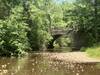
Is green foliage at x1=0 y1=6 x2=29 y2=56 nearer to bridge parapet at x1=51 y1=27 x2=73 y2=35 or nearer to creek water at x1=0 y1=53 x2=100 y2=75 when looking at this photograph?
creek water at x1=0 y1=53 x2=100 y2=75

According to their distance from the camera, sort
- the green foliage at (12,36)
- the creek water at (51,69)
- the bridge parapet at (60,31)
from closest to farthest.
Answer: the creek water at (51,69)
the green foliage at (12,36)
the bridge parapet at (60,31)

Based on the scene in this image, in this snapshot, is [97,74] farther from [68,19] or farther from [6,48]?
[68,19]

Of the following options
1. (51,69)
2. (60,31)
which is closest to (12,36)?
(51,69)

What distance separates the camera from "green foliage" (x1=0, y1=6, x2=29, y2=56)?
111ft

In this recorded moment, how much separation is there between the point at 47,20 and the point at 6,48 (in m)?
15.3

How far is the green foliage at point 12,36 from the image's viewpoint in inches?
1336

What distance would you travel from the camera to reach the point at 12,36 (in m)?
35.3

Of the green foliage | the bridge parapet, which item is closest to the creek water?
the green foliage

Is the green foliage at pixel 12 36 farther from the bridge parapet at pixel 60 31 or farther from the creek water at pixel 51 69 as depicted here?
the bridge parapet at pixel 60 31

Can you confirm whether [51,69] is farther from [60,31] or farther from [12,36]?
[60,31]

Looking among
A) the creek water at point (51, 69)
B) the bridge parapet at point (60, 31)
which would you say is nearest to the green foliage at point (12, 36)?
the creek water at point (51, 69)

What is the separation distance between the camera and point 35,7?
44500mm

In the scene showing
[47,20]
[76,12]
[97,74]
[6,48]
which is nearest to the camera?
[97,74]

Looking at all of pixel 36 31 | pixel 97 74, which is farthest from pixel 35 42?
pixel 97 74
